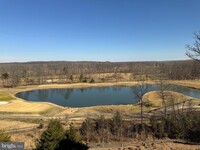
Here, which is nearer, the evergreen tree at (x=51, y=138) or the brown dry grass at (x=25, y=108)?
the evergreen tree at (x=51, y=138)

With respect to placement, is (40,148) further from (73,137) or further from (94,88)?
(94,88)

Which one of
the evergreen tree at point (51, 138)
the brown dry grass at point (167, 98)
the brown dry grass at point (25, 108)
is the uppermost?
the evergreen tree at point (51, 138)

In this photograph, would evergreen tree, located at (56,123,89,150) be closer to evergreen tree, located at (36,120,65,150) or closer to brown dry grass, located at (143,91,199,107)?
evergreen tree, located at (36,120,65,150)

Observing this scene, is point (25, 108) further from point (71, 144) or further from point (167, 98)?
point (71, 144)

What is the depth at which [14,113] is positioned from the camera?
58531 mm

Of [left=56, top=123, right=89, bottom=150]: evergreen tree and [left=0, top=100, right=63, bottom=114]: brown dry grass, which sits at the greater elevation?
[left=56, top=123, right=89, bottom=150]: evergreen tree

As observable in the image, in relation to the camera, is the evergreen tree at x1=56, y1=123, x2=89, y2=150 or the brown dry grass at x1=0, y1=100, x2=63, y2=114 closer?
the evergreen tree at x1=56, y1=123, x2=89, y2=150

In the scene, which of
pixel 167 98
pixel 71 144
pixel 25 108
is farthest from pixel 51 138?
pixel 167 98

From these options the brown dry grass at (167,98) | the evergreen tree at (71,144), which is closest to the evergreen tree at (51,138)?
the evergreen tree at (71,144)

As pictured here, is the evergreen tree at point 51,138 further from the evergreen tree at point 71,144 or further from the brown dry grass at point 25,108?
the brown dry grass at point 25,108

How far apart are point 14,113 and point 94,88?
6729cm

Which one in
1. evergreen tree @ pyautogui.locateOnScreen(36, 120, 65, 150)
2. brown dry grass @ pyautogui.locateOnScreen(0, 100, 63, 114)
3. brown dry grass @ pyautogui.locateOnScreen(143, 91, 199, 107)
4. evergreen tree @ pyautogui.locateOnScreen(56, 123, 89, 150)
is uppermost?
evergreen tree @ pyautogui.locateOnScreen(36, 120, 65, 150)

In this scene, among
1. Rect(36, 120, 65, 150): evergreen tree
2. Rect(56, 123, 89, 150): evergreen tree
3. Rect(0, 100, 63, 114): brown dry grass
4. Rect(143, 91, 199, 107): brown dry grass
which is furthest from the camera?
Rect(143, 91, 199, 107): brown dry grass

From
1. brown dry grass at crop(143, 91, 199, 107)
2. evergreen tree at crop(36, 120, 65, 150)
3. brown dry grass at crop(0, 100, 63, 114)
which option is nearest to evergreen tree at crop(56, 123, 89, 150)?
evergreen tree at crop(36, 120, 65, 150)
